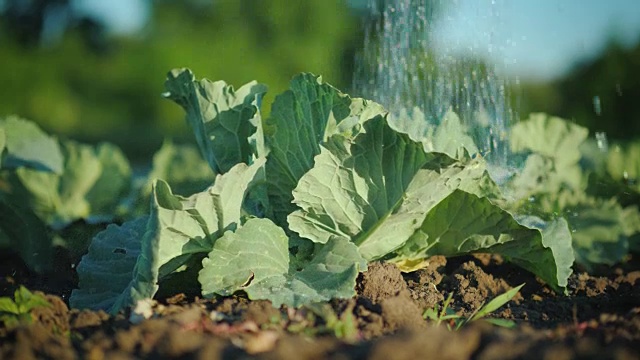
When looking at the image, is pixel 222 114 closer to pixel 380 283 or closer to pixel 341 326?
pixel 380 283

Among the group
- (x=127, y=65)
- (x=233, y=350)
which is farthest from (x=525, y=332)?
(x=127, y=65)

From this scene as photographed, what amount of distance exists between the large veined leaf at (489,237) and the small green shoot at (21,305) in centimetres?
152

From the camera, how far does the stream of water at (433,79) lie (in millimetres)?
4398

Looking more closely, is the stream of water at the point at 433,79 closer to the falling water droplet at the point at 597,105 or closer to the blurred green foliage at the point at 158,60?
the falling water droplet at the point at 597,105

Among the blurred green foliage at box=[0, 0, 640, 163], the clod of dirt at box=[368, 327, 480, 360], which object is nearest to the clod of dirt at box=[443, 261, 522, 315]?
the clod of dirt at box=[368, 327, 480, 360]

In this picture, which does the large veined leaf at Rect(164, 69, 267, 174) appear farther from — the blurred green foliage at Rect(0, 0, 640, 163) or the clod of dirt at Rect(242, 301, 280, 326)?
the blurred green foliage at Rect(0, 0, 640, 163)

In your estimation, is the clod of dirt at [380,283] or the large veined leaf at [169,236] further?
the clod of dirt at [380,283]

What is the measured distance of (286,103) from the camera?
333cm

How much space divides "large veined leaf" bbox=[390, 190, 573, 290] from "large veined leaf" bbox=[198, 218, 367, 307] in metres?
0.54

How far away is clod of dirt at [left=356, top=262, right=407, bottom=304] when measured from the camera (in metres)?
2.99

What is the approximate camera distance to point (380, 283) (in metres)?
3.04

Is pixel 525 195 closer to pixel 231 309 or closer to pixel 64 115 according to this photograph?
pixel 231 309

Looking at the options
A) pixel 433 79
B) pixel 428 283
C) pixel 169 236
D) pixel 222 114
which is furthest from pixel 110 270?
pixel 433 79

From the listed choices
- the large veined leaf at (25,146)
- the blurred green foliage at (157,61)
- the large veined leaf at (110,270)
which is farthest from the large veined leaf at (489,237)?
the blurred green foliage at (157,61)
